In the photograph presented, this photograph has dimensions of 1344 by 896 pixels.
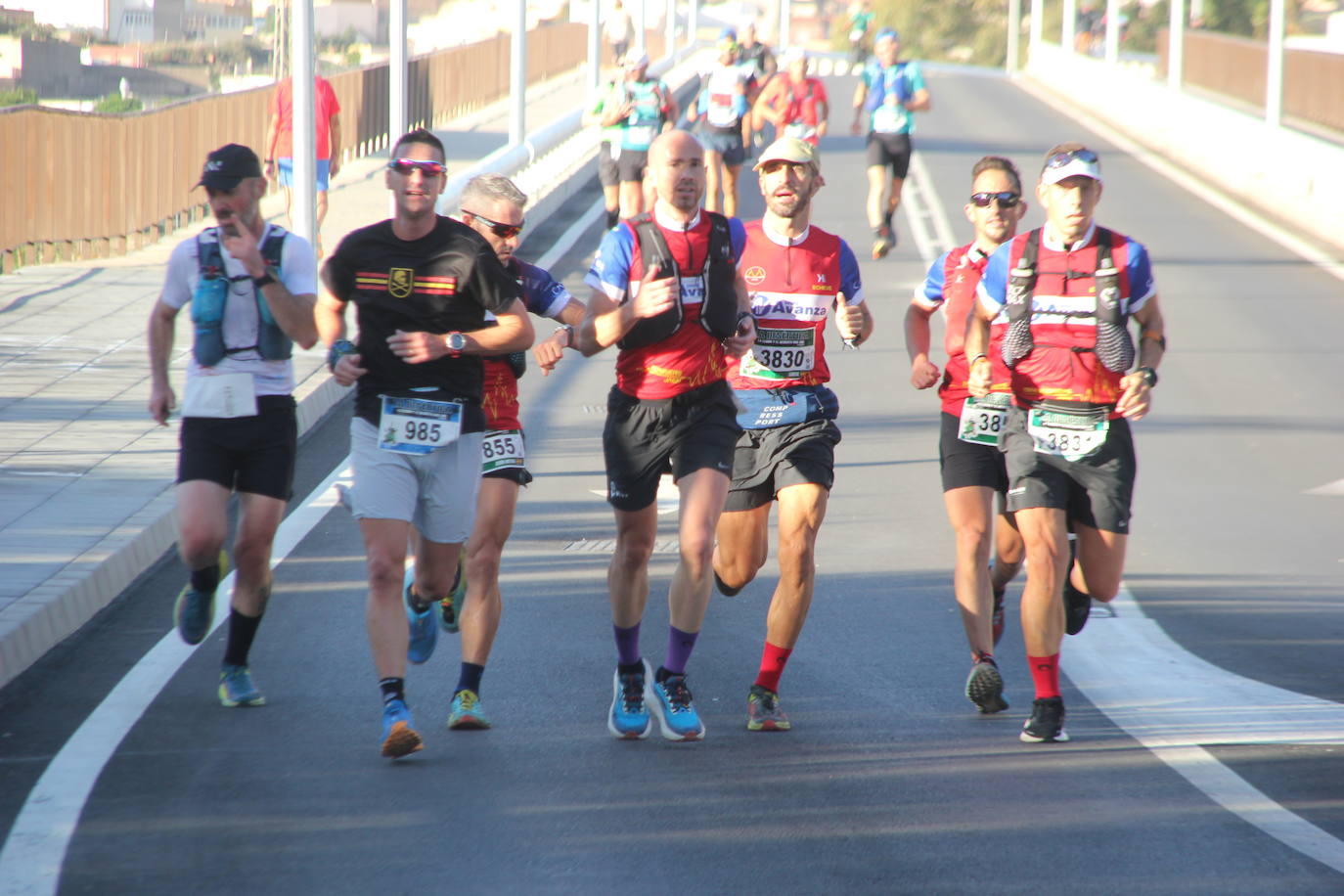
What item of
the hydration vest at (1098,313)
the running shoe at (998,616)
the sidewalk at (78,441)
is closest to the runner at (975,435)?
the running shoe at (998,616)

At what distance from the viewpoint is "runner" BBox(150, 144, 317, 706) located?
259 inches

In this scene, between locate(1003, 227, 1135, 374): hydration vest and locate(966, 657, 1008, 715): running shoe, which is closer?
locate(1003, 227, 1135, 374): hydration vest

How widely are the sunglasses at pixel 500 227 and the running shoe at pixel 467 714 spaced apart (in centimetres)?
163

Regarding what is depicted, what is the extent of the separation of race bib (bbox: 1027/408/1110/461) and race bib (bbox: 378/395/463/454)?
2044 millimetres

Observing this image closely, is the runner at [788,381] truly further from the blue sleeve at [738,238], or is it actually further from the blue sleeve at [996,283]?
the blue sleeve at [996,283]

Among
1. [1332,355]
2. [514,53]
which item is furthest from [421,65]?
[1332,355]

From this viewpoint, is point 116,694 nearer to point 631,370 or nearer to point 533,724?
point 533,724

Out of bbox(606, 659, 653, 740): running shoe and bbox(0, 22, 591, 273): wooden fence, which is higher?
bbox(0, 22, 591, 273): wooden fence

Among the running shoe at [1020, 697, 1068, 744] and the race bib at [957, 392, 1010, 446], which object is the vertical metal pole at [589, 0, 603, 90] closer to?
the race bib at [957, 392, 1010, 446]

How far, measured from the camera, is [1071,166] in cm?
656

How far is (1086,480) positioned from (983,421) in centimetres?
52

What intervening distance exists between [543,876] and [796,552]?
1991 millimetres

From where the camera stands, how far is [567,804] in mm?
5746

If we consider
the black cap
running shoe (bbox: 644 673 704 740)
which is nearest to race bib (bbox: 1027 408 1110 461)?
running shoe (bbox: 644 673 704 740)
